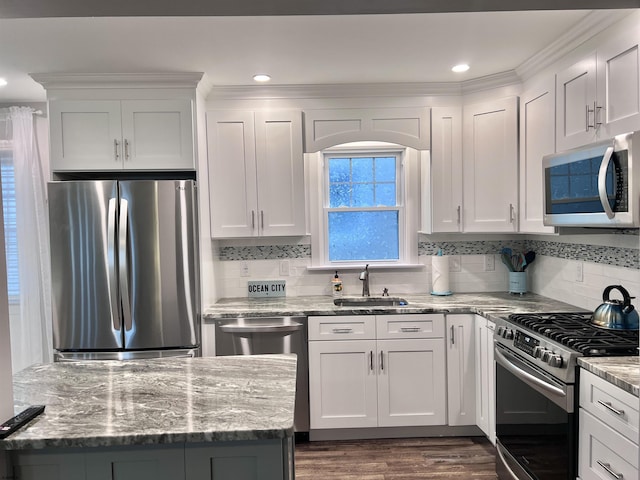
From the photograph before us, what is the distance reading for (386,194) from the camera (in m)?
3.81

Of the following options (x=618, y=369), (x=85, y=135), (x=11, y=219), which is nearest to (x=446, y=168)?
(x=618, y=369)

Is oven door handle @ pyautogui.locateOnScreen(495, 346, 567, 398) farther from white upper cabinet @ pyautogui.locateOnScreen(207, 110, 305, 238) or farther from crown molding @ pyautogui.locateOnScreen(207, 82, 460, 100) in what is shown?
crown molding @ pyautogui.locateOnScreen(207, 82, 460, 100)

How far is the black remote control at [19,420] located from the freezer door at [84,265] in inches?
58.2

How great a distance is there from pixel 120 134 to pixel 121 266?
34.3 inches

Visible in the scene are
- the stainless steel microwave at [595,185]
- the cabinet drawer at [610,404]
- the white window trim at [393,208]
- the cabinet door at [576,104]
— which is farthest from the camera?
the white window trim at [393,208]

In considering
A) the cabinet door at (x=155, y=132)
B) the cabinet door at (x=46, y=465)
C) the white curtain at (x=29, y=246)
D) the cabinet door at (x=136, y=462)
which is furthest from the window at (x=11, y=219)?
the cabinet door at (x=136, y=462)

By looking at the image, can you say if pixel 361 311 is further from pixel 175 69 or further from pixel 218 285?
pixel 175 69

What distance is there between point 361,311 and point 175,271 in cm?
122

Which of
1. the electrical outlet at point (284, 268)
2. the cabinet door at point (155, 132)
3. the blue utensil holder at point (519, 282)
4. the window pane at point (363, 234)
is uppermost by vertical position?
the cabinet door at point (155, 132)

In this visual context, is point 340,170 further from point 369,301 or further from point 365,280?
point 369,301

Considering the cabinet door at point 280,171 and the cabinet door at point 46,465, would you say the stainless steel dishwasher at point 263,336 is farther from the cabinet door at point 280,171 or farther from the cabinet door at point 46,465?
the cabinet door at point 46,465

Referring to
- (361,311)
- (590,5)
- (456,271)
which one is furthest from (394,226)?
(590,5)

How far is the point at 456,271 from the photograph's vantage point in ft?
12.2

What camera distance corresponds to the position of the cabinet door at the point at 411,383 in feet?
10.2
